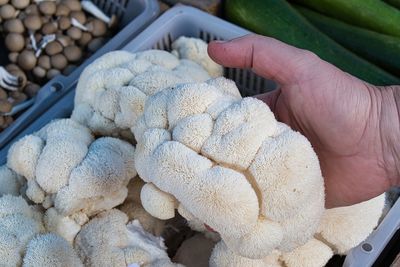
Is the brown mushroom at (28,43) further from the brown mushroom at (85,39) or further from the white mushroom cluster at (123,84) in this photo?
the white mushroom cluster at (123,84)

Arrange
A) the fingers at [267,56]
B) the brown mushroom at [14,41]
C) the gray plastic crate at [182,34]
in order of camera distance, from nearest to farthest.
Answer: the fingers at [267,56]
the gray plastic crate at [182,34]
the brown mushroom at [14,41]

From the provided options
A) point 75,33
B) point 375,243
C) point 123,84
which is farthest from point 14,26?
point 375,243

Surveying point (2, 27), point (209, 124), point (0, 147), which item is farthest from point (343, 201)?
point (2, 27)

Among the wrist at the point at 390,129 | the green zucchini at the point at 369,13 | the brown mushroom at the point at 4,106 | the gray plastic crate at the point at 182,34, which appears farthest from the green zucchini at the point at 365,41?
the brown mushroom at the point at 4,106

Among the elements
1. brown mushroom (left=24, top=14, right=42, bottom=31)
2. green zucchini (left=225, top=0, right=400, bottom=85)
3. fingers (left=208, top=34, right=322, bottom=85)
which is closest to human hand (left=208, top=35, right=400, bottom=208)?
fingers (left=208, top=34, right=322, bottom=85)

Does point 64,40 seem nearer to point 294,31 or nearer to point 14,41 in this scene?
point 14,41

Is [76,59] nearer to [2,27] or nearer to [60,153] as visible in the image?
[2,27]
